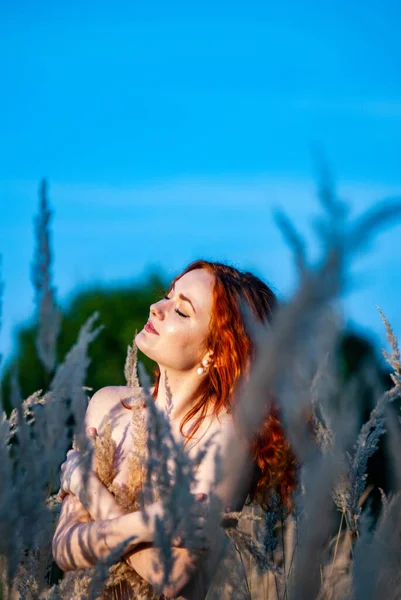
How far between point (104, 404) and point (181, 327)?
43 centimetres

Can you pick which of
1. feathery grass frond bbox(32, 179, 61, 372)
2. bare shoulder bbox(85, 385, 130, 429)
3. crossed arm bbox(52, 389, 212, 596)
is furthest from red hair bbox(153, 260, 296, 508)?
feathery grass frond bbox(32, 179, 61, 372)

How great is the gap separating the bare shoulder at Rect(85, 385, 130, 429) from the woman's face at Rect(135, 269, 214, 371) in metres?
0.27

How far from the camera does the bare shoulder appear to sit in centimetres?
256

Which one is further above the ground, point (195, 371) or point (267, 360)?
point (195, 371)

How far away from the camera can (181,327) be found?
7.77ft

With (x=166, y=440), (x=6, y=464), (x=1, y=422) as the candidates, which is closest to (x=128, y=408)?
(x=1, y=422)

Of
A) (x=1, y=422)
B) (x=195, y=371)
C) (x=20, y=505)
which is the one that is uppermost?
(x=195, y=371)

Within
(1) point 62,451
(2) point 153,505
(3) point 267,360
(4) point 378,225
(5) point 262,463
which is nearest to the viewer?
(4) point 378,225

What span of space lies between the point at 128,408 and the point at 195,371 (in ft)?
0.86

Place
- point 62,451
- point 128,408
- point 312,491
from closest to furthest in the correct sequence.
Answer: point 312,491 → point 62,451 → point 128,408

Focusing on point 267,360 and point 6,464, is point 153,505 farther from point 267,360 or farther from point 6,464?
point 267,360

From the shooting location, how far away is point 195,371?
96.3 inches

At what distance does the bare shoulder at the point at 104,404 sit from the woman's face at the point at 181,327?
27cm

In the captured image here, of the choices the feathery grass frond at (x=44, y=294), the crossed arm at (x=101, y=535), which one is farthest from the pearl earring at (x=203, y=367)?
the feathery grass frond at (x=44, y=294)
